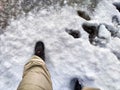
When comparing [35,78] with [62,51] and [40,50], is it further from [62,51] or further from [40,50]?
[62,51]

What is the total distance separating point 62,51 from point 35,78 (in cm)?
103

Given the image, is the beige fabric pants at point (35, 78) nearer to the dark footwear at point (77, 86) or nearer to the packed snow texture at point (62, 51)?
the packed snow texture at point (62, 51)

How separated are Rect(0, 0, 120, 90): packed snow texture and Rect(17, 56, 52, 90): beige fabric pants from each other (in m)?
0.40

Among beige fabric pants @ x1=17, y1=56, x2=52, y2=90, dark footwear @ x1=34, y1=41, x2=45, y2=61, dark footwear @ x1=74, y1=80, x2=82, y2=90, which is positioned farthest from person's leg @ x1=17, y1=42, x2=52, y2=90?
dark footwear @ x1=74, y1=80, x2=82, y2=90

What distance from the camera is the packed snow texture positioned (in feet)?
10.9

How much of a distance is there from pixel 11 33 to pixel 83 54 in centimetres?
106

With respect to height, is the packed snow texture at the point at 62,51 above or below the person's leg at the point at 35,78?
below

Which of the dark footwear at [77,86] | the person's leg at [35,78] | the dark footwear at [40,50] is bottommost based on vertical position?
the dark footwear at [77,86]

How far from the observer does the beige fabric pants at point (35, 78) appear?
251 cm

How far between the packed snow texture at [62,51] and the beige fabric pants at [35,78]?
0.40 metres

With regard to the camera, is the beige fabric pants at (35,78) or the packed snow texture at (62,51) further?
the packed snow texture at (62,51)

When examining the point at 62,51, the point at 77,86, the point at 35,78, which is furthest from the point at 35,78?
the point at 62,51

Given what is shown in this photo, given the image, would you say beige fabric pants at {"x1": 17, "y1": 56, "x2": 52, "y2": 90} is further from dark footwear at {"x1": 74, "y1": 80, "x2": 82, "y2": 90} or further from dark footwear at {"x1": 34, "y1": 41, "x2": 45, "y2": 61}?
dark footwear at {"x1": 74, "y1": 80, "x2": 82, "y2": 90}

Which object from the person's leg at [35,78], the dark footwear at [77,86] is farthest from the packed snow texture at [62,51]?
the person's leg at [35,78]
